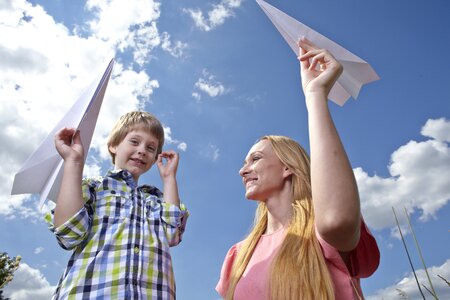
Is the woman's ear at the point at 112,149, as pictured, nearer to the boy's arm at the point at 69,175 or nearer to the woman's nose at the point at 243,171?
the boy's arm at the point at 69,175

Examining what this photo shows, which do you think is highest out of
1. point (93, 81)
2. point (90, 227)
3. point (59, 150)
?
point (93, 81)

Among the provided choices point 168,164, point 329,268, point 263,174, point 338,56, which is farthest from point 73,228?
point 338,56

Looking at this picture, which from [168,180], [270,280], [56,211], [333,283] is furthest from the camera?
[168,180]

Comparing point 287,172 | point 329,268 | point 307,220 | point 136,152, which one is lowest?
point 329,268

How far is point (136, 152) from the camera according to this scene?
3.09 meters

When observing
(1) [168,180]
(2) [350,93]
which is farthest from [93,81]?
(2) [350,93]

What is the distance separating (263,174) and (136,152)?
1005 millimetres

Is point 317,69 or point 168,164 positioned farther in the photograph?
point 168,164

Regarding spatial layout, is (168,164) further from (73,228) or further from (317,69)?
(317,69)

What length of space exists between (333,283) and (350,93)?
1060mm

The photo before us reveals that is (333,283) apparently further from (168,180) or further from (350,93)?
(168,180)

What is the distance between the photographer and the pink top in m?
1.82

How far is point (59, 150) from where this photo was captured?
2701mm

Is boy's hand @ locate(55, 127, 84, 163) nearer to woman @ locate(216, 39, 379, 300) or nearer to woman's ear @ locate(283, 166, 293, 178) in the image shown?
woman @ locate(216, 39, 379, 300)
